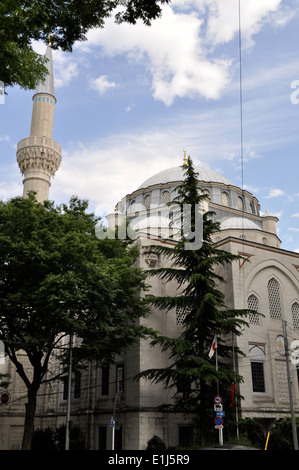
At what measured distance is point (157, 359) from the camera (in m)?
23.0

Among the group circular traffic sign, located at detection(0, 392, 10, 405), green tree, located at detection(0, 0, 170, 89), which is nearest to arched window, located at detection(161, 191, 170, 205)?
circular traffic sign, located at detection(0, 392, 10, 405)

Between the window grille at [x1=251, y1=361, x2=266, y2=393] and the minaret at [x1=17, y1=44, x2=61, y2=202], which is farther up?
the minaret at [x1=17, y1=44, x2=61, y2=202]

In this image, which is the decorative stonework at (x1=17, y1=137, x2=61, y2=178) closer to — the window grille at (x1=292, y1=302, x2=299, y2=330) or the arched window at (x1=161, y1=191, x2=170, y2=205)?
the arched window at (x1=161, y1=191, x2=170, y2=205)

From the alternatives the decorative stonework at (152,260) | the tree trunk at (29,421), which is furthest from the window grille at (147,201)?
the tree trunk at (29,421)

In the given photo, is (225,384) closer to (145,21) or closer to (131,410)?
(131,410)

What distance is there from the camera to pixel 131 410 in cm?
2167

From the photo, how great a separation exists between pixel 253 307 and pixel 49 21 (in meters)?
20.3

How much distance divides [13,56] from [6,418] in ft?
96.5

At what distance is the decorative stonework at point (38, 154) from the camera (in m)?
30.7

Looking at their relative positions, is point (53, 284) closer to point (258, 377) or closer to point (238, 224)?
point (258, 377)

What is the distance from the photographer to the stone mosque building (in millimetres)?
21812

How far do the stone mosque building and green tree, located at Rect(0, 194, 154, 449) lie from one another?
3408 mm

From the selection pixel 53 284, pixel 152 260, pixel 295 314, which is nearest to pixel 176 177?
pixel 152 260

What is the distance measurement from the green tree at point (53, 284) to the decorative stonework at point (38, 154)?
1330cm
